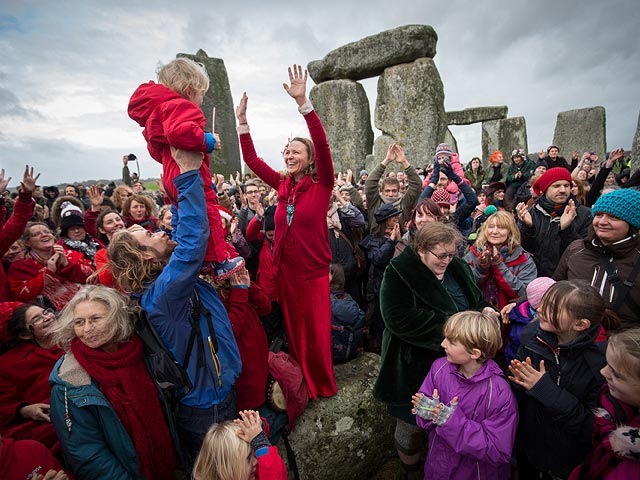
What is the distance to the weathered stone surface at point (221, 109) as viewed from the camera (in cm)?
1225

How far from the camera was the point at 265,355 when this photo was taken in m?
2.09

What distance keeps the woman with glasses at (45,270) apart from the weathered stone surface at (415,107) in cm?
895

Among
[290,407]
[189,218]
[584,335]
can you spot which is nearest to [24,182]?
[189,218]

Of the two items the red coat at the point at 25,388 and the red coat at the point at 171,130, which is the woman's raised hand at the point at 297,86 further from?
the red coat at the point at 25,388

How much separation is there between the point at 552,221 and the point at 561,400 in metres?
2.23

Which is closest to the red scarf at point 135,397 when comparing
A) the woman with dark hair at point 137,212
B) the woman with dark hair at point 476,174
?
the woman with dark hair at point 137,212

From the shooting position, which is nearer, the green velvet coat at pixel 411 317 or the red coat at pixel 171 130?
the red coat at pixel 171 130

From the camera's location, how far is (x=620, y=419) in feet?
4.80

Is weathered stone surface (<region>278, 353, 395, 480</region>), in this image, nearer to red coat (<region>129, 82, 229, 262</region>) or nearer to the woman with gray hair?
the woman with gray hair

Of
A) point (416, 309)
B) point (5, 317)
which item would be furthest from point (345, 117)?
point (5, 317)

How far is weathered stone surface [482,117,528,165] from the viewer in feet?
49.8

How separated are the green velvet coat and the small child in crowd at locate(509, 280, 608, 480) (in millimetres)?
452

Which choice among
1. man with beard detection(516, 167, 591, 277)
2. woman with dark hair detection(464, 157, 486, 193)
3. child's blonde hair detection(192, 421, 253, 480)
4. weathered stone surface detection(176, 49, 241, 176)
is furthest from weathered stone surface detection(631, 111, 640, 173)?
weathered stone surface detection(176, 49, 241, 176)

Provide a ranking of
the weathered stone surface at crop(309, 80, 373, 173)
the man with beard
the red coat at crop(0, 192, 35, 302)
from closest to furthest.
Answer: the red coat at crop(0, 192, 35, 302), the man with beard, the weathered stone surface at crop(309, 80, 373, 173)
